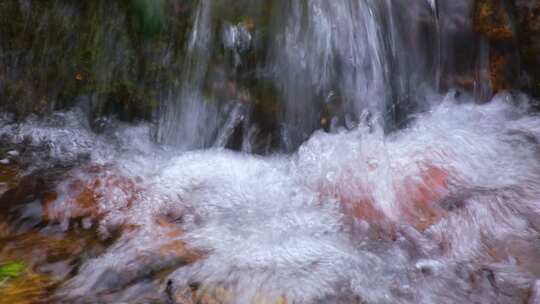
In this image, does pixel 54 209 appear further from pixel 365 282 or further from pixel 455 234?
pixel 455 234

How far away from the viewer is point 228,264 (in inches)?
121

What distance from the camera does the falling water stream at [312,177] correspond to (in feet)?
9.62

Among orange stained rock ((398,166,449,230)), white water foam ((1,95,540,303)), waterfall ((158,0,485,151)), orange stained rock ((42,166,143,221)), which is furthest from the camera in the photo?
waterfall ((158,0,485,151))

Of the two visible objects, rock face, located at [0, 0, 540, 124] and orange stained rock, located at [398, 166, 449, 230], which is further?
rock face, located at [0, 0, 540, 124]

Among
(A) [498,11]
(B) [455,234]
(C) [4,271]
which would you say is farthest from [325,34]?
(C) [4,271]

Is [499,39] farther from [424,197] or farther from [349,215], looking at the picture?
[349,215]

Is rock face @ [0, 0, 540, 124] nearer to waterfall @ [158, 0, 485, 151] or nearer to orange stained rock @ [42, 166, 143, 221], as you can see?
waterfall @ [158, 0, 485, 151]

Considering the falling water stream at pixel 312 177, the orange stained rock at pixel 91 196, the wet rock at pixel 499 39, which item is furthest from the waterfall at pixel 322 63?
the orange stained rock at pixel 91 196

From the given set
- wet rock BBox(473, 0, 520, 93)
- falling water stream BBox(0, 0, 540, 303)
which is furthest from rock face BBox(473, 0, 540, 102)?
falling water stream BBox(0, 0, 540, 303)

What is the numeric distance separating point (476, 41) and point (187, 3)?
245 centimetres

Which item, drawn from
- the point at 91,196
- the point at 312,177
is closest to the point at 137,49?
the point at 91,196

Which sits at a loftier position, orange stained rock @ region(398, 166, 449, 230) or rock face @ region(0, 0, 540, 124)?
rock face @ region(0, 0, 540, 124)

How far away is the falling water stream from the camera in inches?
115

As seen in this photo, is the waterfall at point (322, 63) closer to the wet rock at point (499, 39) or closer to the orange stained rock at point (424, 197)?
the wet rock at point (499, 39)
